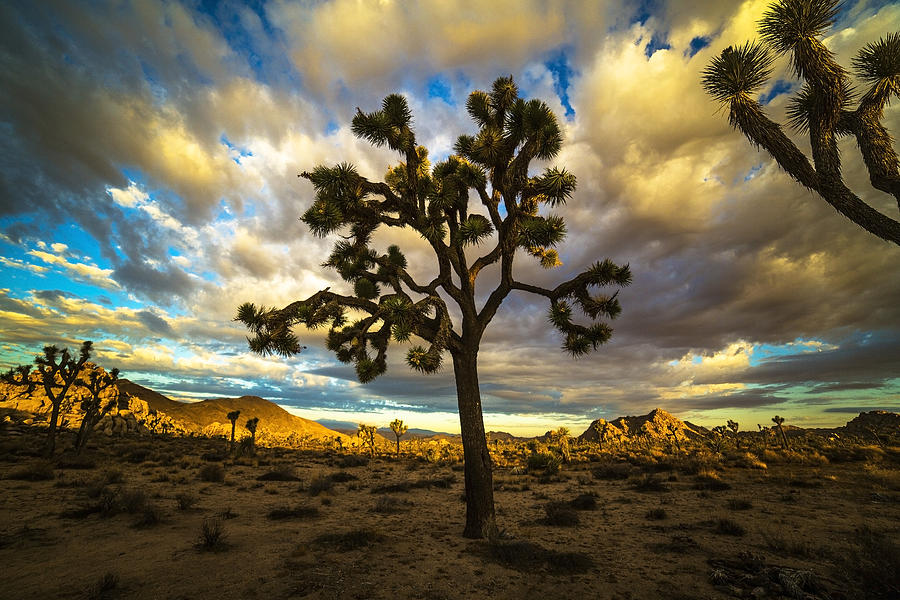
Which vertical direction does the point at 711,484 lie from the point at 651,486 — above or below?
above

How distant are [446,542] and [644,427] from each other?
222 ft

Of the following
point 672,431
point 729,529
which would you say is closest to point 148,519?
point 729,529

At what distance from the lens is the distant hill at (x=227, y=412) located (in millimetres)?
96750

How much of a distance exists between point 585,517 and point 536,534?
8.60ft

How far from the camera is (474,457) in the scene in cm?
729

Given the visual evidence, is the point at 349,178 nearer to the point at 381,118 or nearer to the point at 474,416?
the point at 381,118

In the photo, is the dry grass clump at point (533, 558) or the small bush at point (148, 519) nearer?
the dry grass clump at point (533, 558)

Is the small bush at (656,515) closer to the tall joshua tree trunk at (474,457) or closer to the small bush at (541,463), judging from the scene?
the tall joshua tree trunk at (474,457)

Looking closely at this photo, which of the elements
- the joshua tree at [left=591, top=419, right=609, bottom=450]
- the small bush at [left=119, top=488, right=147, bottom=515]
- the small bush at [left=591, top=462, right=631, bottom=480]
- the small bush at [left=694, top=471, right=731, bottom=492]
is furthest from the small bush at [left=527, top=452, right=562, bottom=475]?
the joshua tree at [left=591, top=419, right=609, bottom=450]

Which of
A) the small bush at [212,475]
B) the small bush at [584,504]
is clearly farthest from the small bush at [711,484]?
the small bush at [212,475]

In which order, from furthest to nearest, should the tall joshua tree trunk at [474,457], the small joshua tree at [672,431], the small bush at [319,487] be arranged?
1. the small joshua tree at [672,431]
2. the small bush at [319,487]
3. the tall joshua tree trunk at [474,457]

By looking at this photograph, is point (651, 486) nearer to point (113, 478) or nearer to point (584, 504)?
point (584, 504)

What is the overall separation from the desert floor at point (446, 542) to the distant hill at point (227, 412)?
2971 inches

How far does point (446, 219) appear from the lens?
28.2 feet
